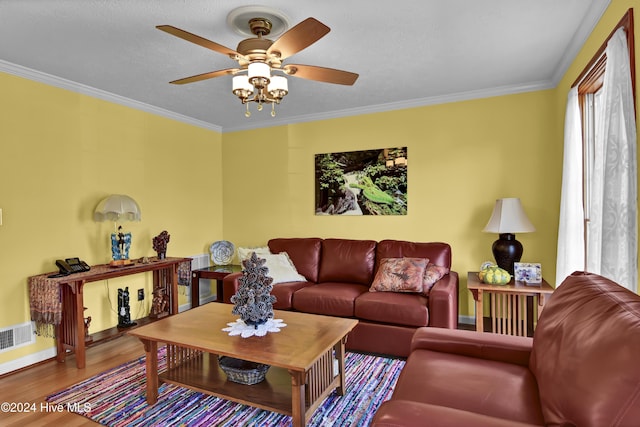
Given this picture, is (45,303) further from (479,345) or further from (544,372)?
(544,372)

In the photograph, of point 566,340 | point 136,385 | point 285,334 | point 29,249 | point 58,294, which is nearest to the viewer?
point 566,340

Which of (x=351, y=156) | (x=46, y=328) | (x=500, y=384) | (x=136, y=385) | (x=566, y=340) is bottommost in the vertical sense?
(x=136, y=385)

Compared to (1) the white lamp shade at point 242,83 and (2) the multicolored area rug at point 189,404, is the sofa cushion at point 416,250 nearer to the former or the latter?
(2) the multicolored area rug at point 189,404

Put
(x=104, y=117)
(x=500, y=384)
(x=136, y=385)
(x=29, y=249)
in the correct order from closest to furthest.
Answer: (x=500, y=384), (x=136, y=385), (x=29, y=249), (x=104, y=117)

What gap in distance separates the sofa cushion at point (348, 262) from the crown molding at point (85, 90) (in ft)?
8.04

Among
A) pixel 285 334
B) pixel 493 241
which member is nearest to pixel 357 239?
pixel 493 241

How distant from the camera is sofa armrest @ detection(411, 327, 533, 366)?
1870 millimetres

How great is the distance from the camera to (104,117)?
3686 millimetres

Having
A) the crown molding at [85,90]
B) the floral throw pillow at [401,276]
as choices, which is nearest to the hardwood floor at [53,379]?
the floral throw pillow at [401,276]

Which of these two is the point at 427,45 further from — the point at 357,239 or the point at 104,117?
the point at 104,117

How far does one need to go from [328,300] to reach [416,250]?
1.06 m

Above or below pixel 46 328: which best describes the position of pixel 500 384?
above

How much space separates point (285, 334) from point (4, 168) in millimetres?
2662

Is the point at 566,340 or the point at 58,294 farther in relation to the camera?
the point at 58,294
